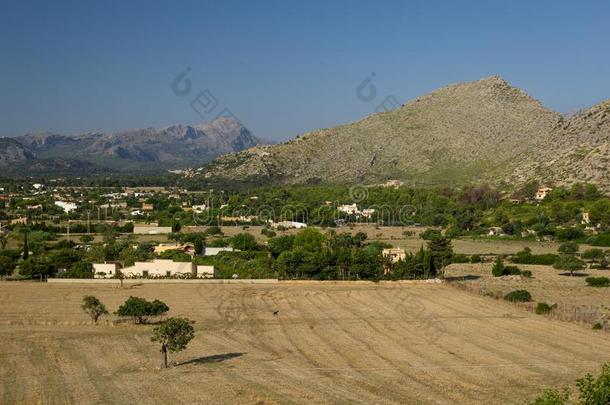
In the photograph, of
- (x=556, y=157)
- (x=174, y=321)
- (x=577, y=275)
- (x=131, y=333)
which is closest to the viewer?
(x=174, y=321)

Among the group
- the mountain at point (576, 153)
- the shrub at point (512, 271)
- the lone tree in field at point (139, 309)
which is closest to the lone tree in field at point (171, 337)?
the lone tree in field at point (139, 309)

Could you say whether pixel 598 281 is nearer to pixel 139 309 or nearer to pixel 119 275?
pixel 139 309

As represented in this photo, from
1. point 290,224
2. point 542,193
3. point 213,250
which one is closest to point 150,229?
point 290,224

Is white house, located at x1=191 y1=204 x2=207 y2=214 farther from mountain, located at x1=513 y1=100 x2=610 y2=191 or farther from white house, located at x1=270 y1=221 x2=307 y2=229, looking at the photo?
mountain, located at x1=513 y1=100 x2=610 y2=191

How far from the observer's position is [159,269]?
157 ft

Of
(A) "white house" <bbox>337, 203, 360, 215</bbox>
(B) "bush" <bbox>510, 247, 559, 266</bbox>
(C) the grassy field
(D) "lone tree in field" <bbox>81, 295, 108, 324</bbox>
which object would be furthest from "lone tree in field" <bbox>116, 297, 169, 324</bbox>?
(A) "white house" <bbox>337, 203, 360, 215</bbox>

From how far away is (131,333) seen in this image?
29797mm

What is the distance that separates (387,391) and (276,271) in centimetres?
2570

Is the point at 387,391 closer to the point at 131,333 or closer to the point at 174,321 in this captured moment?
the point at 174,321

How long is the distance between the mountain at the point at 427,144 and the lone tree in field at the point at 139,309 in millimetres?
87816

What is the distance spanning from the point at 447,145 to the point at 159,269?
92.2 m

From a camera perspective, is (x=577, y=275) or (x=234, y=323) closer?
(x=234, y=323)

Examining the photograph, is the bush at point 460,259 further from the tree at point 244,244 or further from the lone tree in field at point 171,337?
the lone tree in field at point 171,337

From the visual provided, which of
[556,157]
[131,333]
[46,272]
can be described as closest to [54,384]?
[131,333]
